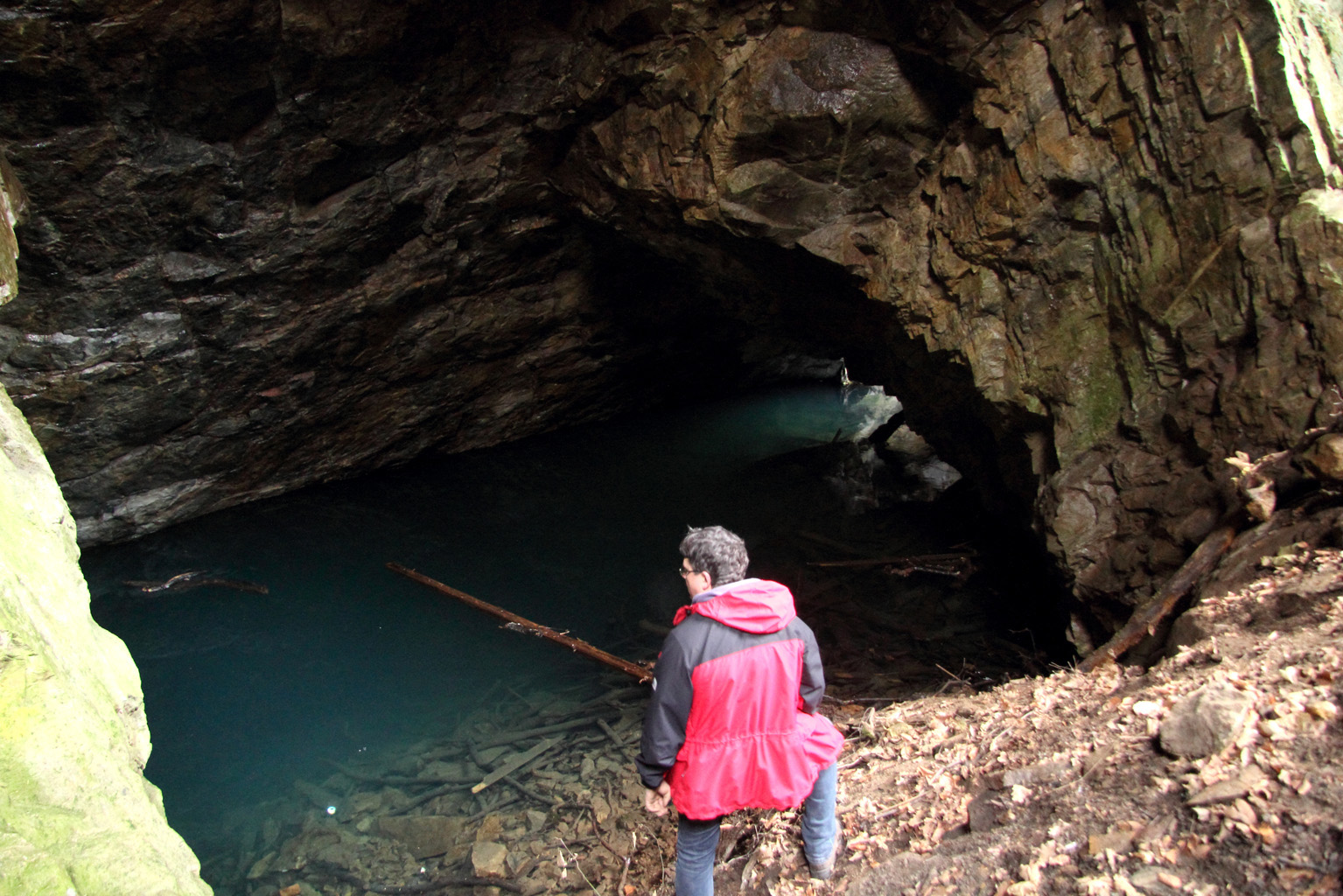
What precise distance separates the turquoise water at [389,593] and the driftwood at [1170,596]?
11.0 feet

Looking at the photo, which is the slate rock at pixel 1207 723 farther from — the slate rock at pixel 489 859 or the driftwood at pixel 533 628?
the driftwood at pixel 533 628

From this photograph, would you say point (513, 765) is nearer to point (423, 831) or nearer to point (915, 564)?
point (423, 831)

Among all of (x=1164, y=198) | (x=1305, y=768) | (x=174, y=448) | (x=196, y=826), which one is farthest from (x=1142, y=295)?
(x=174, y=448)

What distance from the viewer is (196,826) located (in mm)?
4641

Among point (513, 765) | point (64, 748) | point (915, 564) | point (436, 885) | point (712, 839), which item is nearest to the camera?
point (64, 748)

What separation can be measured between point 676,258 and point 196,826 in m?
6.40

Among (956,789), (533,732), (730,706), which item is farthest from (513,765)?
(730,706)

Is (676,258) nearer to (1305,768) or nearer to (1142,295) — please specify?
(1142,295)

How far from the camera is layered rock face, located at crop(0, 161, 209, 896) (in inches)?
64.1

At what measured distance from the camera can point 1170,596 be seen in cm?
393

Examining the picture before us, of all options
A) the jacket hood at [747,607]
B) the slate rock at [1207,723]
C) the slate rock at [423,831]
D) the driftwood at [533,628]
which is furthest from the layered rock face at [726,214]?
the slate rock at [423,831]

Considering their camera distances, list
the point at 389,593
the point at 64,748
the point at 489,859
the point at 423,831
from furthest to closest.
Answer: the point at 389,593, the point at 423,831, the point at 489,859, the point at 64,748

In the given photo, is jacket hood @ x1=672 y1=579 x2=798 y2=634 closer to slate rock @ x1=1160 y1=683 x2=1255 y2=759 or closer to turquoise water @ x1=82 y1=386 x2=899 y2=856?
slate rock @ x1=1160 y1=683 x2=1255 y2=759

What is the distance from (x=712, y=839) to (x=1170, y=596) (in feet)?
9.38
